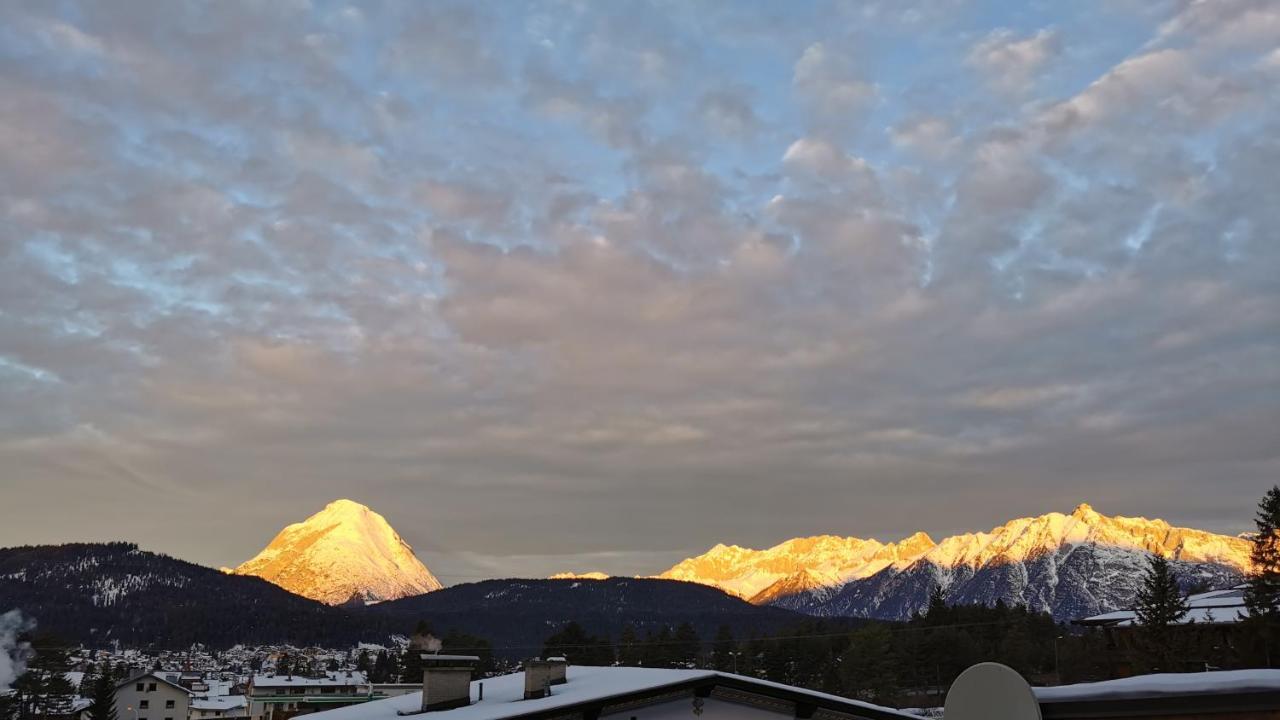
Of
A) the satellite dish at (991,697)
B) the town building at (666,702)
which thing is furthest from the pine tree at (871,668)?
the satellite dish at (991,697)

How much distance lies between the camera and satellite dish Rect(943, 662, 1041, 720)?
9672 millimetres

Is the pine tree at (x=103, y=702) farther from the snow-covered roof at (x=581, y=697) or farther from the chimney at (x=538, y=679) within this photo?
the chimney at (x=538, y=679)

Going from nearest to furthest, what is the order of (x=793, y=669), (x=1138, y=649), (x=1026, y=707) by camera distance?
(x=1026, y=707) → (x=1138, y=649) → (x=793, y=669)

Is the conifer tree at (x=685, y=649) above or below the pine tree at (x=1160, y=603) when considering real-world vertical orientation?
below

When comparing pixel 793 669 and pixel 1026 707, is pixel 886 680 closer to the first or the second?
pixel 793 669

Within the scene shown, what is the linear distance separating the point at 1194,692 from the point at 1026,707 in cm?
462

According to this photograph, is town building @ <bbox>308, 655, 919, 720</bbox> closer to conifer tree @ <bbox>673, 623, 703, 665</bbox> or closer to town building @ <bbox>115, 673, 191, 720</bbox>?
town building @ <bbox>115, 673, 191, 720</bbox>

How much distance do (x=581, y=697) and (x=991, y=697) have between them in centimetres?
2081

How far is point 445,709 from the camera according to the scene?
1298 inches

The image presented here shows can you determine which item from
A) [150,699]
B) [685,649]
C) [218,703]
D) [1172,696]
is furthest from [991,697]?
[685,649]

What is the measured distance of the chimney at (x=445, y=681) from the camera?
111 feet

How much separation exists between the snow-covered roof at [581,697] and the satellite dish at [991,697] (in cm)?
1874

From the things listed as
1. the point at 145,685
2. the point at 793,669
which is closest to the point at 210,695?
the point at 145,685

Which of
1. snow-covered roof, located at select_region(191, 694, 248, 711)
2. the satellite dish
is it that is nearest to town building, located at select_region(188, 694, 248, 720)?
snow-covered roof, located at select_region(191, 694, 248, 711)
